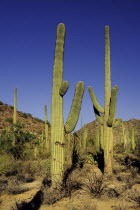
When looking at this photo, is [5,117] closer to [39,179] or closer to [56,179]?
[39,179]

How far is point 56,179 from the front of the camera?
22.0 ft

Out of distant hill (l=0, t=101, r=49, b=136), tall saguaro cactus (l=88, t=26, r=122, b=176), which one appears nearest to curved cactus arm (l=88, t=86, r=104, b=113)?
tall saguaro cactus (l=88, t=26, r=122, b=176)

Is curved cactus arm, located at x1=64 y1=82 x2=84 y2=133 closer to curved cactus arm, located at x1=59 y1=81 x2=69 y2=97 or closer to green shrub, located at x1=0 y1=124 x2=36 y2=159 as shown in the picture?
curved cactus arm, located at x1=59 y1=81 x2=69 y2=97

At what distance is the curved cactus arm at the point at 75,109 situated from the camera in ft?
23.0

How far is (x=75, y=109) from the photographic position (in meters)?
6.99

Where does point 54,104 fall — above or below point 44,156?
above

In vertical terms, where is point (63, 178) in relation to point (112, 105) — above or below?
below

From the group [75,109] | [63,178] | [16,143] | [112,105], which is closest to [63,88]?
[75,109]

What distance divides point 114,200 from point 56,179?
1832 mm

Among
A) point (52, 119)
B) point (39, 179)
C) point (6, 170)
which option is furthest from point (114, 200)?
point (6, 170)

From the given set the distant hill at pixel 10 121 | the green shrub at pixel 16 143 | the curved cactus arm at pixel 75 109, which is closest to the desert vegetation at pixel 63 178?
the curved cactus arm at pixel 75 109

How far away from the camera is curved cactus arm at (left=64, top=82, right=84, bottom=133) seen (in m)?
7.00

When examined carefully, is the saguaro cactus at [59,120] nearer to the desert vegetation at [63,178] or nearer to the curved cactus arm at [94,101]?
the desert vegetation at [63,178]

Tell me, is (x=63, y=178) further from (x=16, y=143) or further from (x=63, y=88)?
(x=16, y=143)
